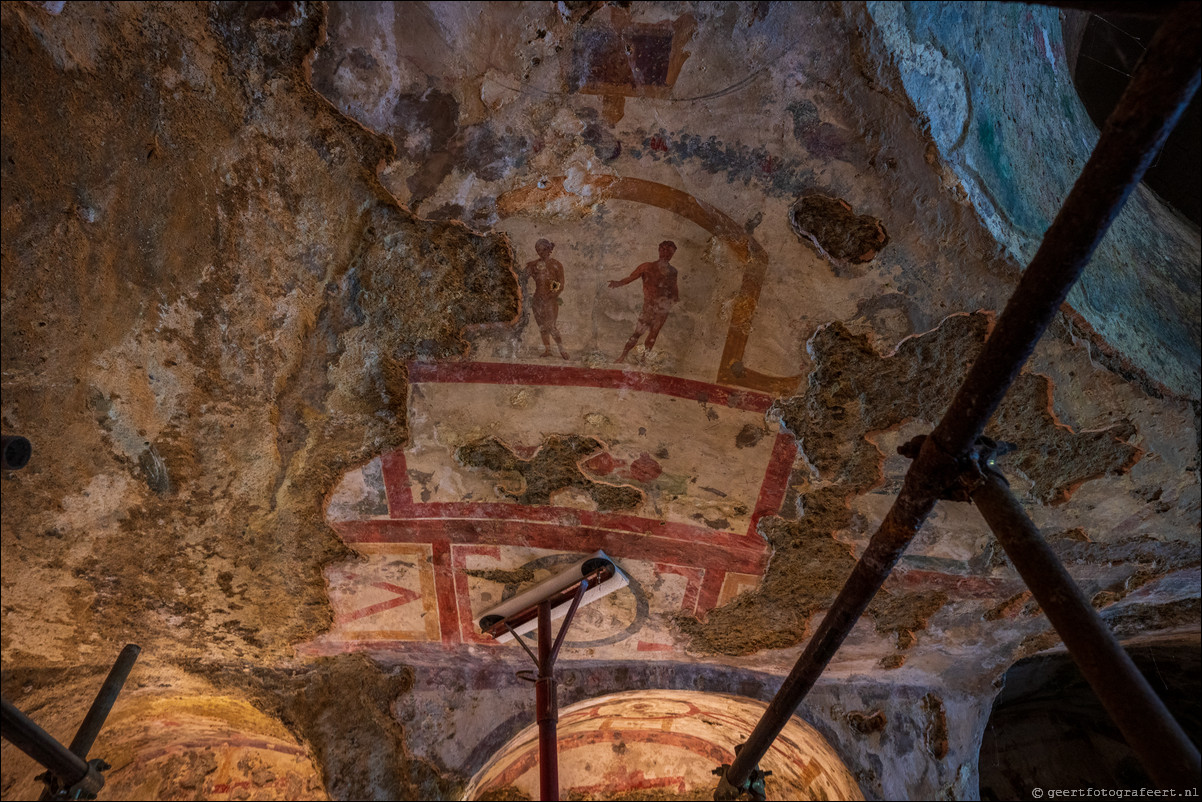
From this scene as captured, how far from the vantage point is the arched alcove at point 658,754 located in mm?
5035

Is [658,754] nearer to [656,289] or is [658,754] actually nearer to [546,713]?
[546,713]

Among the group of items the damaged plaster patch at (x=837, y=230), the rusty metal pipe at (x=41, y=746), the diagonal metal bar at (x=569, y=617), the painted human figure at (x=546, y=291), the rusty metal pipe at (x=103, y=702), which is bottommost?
the rusty metal pipe at (x=41, y=746)

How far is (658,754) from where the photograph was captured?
6.57 m

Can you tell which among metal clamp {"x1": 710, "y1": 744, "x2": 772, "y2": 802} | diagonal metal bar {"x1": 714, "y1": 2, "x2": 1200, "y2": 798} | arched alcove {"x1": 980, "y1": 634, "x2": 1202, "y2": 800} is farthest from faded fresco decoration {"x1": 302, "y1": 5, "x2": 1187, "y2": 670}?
arched alcove {"x1": 980, "y1": 634, "x2": 1202, "y2": 800}

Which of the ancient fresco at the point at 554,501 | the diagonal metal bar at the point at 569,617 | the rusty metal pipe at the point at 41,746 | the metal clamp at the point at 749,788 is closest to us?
the rusty metal pipe at the point at 41,746

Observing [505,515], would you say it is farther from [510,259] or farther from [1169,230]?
[1169,230]

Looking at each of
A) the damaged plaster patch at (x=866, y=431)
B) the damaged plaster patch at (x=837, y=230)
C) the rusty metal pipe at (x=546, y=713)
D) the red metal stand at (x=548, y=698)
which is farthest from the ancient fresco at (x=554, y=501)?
the damaged plaster patch at (x=837, y=230)

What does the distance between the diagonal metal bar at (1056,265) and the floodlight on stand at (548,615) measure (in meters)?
1.70

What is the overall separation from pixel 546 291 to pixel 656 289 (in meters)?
0.53

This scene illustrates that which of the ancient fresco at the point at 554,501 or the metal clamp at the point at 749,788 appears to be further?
the metal clamp at the point at 749,788

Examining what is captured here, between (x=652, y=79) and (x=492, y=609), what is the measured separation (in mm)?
3329

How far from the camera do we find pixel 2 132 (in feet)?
9.07

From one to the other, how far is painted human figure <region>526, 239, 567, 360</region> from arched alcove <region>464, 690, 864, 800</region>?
2.90m

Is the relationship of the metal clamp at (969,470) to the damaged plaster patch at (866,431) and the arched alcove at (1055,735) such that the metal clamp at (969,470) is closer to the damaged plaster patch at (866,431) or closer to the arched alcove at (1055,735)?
the damaged plaster patch at (866,431)
